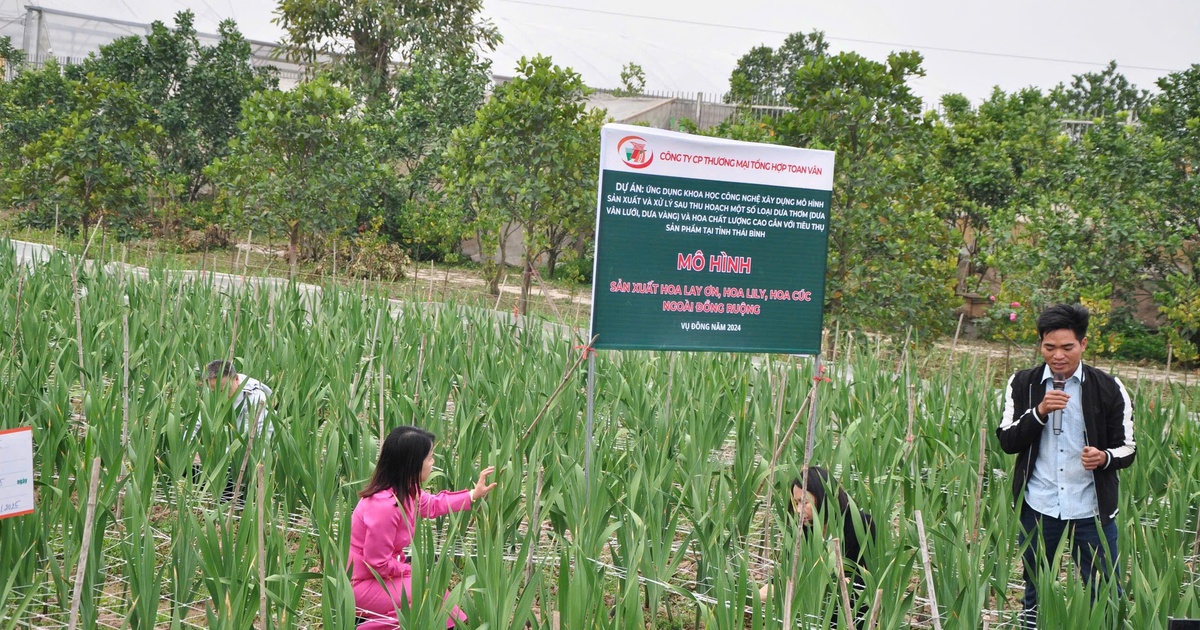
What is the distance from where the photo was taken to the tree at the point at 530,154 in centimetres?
945

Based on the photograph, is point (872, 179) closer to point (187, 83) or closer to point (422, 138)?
point (422, 138)

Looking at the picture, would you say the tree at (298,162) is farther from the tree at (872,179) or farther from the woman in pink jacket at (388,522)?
the woman in pink jacket at (388,522)

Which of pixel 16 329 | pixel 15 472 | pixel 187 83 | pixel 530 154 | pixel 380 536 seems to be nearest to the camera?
pixel 15 472

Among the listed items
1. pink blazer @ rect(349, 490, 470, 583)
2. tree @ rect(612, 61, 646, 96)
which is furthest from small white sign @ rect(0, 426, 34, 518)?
tree @ rect(612, 61, 646, 96)

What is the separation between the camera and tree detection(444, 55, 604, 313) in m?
9.45

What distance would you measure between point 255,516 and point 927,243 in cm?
620

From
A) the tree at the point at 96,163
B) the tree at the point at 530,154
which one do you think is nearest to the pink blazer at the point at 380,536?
the tree at the point at 530,154

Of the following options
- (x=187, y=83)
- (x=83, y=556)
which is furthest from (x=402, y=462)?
(x=187, y=83)

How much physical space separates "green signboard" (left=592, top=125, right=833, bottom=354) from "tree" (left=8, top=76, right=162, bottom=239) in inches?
400

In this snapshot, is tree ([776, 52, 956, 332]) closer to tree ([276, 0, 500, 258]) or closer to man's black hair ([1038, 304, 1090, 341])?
man's black hair ([1038, 304, 1090, 341])

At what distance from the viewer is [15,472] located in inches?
91.7

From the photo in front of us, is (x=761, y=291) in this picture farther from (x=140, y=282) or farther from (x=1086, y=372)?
(x=140, y=282)

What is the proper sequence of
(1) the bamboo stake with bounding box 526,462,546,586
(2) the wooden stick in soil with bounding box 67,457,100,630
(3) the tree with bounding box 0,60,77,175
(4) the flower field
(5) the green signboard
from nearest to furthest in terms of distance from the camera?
(2) the wooden stick in soil with bounding box 67,457,100,630
(4) the flower field
(1) the bamboo stake with bounding box 526,462,546,586
(5) the green signboard
(3) the tree with bounding box 0,60,77,175

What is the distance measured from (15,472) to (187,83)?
13.7 meters
